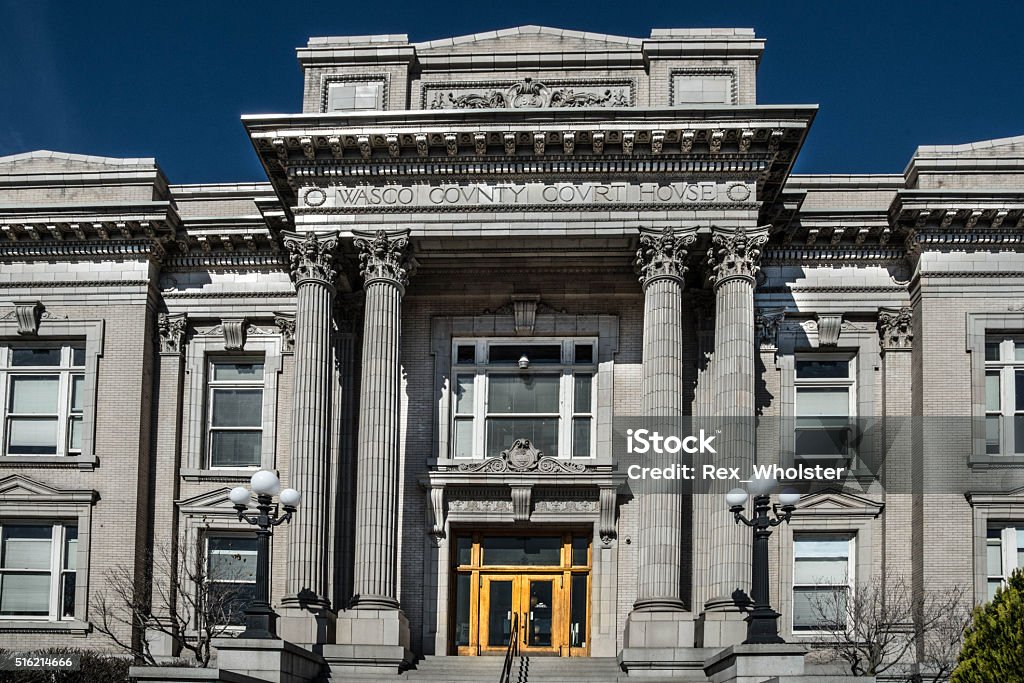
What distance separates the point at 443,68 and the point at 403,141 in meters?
3.03

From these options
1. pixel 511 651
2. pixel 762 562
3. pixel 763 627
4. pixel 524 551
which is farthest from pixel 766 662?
pixel 524 551

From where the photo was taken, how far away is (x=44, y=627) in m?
33.2

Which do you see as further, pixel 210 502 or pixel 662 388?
pixel 210 502

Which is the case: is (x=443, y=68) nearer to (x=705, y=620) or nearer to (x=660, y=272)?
(x=660, y=272)

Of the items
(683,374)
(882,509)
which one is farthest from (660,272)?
(882,509)

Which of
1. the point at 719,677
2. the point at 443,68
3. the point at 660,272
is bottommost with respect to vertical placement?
the point at 719,677

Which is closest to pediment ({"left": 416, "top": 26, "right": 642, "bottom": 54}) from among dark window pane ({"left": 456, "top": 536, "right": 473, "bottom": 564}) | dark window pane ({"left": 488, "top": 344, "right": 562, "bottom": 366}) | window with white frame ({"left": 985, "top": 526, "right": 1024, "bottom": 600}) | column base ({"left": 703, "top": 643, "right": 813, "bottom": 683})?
dark window pane ({"left": 488, "top": 344, "right": 562, "bottom": 366})

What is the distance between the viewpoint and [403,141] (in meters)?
31.6

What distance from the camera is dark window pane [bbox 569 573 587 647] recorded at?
33.1 metres

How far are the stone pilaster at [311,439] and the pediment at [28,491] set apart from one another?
625 centimetres

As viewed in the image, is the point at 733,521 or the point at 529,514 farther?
the point at 529,514

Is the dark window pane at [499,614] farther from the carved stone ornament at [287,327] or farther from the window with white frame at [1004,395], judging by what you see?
the window with white frame at [1004,395]

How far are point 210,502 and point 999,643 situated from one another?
17965 mm

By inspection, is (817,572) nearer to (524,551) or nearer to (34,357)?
(524,551)
